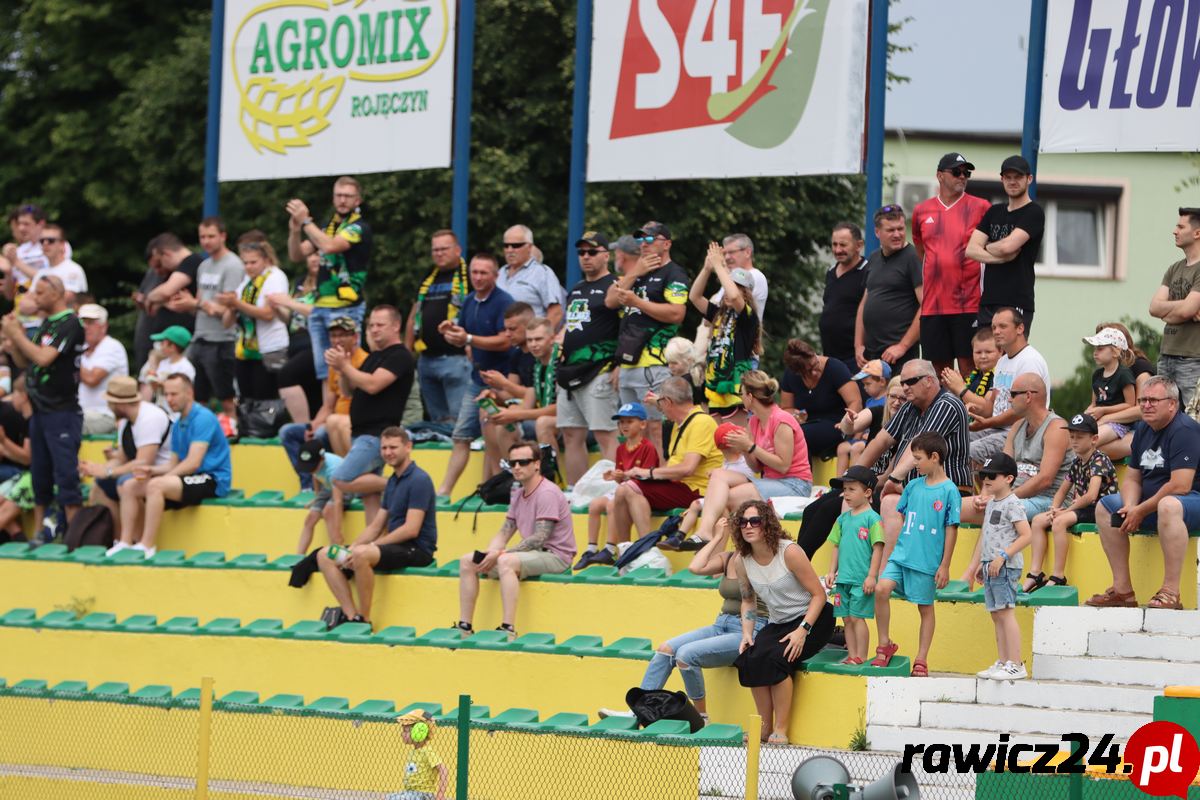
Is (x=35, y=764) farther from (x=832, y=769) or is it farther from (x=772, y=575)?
(x=832, y=769)

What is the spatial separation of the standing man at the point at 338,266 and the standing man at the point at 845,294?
3773mm

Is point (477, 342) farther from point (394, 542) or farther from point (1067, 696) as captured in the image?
point (1067, 696)

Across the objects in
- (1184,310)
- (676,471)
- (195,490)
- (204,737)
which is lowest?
(204,737)

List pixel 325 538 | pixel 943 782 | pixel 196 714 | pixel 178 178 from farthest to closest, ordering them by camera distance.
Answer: pixel 178 178, pixel 325 538, pixel 196 714, pixel 943 782

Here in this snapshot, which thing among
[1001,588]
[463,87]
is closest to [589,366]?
[463,87]

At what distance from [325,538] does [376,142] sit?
4070 millimetres

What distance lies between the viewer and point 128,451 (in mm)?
13984

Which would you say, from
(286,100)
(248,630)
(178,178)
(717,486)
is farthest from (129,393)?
(178,178)

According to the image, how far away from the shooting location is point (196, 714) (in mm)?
9438

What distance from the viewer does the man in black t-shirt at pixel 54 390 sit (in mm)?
13953

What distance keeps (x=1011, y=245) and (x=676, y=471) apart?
254 centimetres

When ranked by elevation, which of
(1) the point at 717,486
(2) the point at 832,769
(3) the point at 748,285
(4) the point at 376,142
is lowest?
(2) the point at 832,769

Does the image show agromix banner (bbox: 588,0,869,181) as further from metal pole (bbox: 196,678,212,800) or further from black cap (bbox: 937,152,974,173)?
metal pole (bbox: 196,678,212,800)

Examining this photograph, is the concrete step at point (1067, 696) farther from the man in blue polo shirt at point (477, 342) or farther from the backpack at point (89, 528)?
the backpack at point (89, 528)
